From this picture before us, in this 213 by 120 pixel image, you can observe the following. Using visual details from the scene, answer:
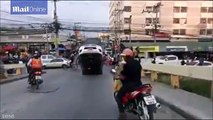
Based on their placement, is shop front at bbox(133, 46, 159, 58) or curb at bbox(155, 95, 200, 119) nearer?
curb at bbox(155, 95, 200, 119)

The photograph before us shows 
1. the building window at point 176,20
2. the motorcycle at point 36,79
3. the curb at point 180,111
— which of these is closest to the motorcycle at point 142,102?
the curb at point 180,111

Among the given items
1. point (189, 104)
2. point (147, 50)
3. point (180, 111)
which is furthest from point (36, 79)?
point (147, 50)

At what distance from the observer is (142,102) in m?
9.52

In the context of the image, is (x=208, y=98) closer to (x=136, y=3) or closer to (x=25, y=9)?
(x=25, y=9)

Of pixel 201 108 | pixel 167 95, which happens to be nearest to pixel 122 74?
pixel 201 108

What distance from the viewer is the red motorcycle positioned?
9281 mm

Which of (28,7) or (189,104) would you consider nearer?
(189,104)

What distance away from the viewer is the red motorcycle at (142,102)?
9.28 m

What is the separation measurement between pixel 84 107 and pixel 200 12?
8728 cm

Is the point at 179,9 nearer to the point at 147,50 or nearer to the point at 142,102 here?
the point at 147,50

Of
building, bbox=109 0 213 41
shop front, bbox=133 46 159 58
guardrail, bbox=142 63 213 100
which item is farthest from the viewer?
building, bbox=109 0 213 41

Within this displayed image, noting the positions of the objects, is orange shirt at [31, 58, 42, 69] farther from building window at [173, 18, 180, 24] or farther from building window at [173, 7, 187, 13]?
building window at [173, 7, 187, 13]

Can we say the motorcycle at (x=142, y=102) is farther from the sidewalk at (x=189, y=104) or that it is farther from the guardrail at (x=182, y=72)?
the guardrail at (x=182, y=72)

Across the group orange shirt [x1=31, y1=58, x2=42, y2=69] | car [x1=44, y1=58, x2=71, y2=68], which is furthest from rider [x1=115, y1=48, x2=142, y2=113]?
car [x1=44, y1=58, x2=71, y2=68]
